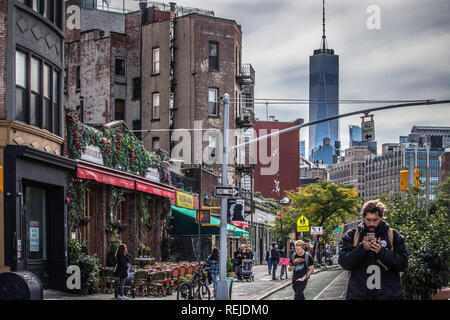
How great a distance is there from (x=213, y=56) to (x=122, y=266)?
31.7 meters

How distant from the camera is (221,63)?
1954 inches

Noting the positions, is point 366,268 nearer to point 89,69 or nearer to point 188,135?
point 188,135

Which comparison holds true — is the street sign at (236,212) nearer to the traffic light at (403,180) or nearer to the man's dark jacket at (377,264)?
the traffic light at (403,180)

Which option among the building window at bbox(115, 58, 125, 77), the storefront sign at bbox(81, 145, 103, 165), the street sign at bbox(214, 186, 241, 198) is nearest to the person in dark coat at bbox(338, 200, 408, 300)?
the street sign at bbox(214, 186, 241, 198)

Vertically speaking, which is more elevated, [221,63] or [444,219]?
[221,63]

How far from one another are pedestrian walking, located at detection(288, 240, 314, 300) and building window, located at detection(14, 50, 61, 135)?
30.5ft

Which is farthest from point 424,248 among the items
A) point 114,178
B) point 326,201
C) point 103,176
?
point 326,201

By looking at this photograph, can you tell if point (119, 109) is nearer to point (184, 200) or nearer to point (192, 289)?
point (184, 200)

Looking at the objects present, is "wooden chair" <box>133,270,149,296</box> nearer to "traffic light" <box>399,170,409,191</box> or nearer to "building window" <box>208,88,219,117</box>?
"traffic light" <box>399,170,409,191</box>

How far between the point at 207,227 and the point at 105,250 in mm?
7674

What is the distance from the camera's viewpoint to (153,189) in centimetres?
2839

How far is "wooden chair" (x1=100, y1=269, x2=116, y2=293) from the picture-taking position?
22.2 m

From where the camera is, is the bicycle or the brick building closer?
the brick building
